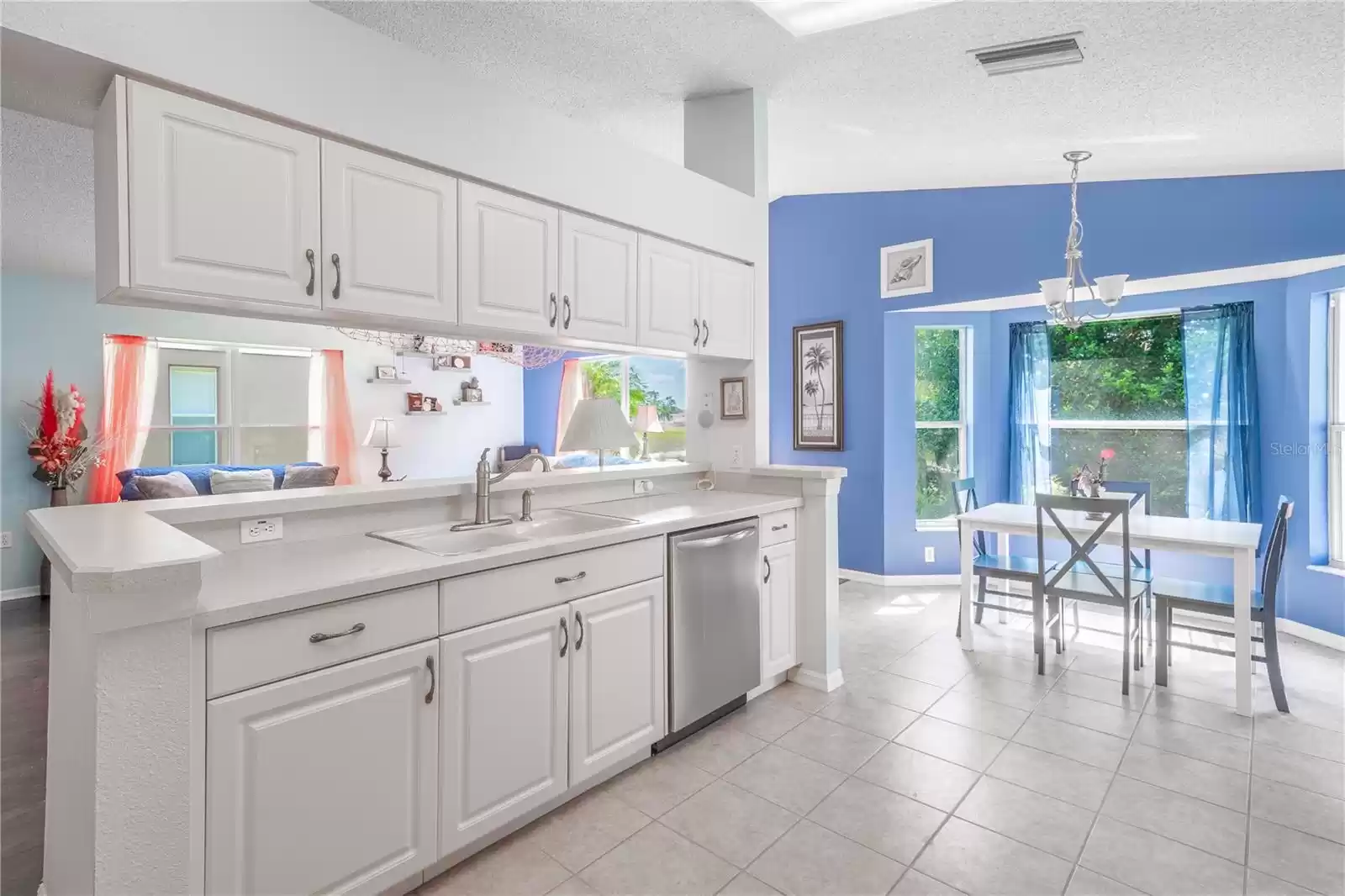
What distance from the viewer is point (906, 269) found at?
4785mm

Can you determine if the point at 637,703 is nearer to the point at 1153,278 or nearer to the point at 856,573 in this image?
the point at 856,573

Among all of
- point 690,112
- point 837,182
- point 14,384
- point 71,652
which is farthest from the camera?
point 14,384

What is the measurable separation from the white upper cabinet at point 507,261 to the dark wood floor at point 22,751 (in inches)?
82.6

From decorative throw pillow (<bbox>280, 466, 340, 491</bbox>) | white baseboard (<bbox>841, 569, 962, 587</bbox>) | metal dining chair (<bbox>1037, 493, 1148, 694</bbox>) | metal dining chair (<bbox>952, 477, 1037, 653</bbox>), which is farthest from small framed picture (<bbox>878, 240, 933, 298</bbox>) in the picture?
decorative throw pillow (<bbox>280, 466, 340, 491</bbox>)

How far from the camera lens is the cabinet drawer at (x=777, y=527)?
3.05m

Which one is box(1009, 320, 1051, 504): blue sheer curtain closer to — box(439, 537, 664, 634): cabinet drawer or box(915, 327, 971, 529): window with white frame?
box(915, 327, 971, 529): window with white frame

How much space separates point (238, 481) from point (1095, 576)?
6.03 m

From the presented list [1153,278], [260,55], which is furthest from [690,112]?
[1153,278]

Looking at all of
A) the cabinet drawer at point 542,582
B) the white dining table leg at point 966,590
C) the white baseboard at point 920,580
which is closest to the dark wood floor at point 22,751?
the cabinet drawer at point 542,582

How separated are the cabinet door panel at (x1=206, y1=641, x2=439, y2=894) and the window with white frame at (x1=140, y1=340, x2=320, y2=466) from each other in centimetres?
570

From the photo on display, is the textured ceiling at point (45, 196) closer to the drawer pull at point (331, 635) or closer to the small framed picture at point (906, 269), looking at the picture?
the drawer pull at point (331, 635)

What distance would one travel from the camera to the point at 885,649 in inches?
149

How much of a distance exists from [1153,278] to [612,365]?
5.64m

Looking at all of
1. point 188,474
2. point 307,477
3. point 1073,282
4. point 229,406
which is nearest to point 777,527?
point 1073,282
